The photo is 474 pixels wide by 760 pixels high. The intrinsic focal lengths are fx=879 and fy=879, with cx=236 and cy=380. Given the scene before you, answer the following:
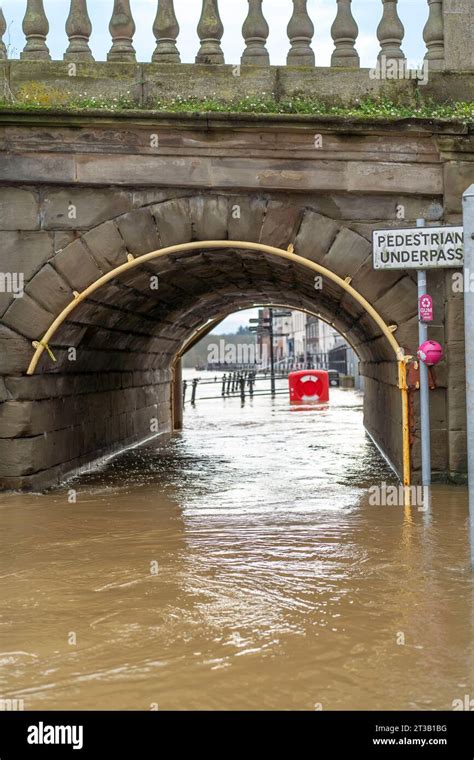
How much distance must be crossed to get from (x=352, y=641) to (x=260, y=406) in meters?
22.0

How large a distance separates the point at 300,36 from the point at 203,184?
2184mm

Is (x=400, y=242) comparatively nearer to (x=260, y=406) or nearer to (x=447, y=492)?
(x=447, y=492)

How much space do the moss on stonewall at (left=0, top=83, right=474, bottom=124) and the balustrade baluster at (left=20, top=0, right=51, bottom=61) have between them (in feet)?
1.64

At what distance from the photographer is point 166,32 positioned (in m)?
9.72

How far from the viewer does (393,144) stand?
9.21m

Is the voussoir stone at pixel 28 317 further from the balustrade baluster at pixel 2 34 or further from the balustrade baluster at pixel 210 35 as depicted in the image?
the balustrade baluster at pixel 210 35

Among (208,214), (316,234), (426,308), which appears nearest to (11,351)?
(208,214)

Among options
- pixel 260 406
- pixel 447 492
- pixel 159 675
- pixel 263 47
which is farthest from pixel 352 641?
pixel 260 406

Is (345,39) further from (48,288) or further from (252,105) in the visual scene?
(48,288)

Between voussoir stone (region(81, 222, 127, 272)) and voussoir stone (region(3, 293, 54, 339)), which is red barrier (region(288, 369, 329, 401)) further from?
voussoir stone (region(3, 293, 54, 339))

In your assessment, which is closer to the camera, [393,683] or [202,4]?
[393,683]

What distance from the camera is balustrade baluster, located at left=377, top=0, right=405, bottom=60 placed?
32.0 ft

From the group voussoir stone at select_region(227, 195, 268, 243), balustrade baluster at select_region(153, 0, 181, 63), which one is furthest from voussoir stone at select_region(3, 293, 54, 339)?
balustrade baluster at select_region(153, 0, 181, 63)
